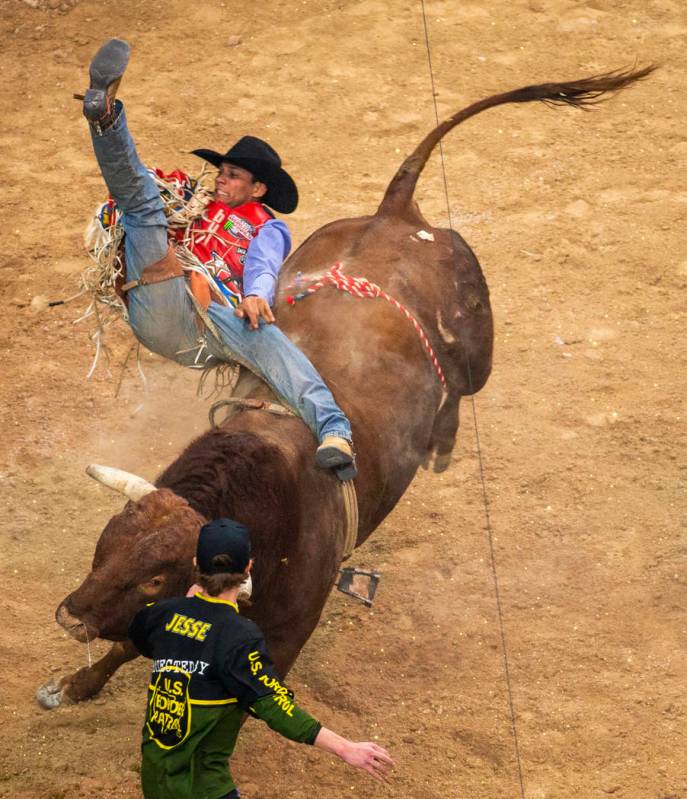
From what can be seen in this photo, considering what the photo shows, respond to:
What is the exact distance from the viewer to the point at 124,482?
3.86 m

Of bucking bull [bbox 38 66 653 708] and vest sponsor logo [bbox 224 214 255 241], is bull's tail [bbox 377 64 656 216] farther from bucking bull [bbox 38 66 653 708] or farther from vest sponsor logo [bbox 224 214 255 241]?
vest sponsor logo [bbox 224 214 255 241]

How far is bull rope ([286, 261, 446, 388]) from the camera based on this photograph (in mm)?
5246

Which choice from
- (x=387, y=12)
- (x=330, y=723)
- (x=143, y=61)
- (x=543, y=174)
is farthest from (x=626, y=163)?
(x=330, y=723)

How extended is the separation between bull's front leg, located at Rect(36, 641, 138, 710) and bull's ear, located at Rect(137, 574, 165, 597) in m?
1.21

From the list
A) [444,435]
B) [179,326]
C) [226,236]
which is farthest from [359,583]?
[226,236]

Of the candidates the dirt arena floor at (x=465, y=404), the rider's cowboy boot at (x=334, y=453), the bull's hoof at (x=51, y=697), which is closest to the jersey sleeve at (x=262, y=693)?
the rider's cowboy boot at (x=334, y=453)

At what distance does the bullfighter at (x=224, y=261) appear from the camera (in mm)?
4152

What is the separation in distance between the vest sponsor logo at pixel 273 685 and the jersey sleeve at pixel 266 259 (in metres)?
1.82

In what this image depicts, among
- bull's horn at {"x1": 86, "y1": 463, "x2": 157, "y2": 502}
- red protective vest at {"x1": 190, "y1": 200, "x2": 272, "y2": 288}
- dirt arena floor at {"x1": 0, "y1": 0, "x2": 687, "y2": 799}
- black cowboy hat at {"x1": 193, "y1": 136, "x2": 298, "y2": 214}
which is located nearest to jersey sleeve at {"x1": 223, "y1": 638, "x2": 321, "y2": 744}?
bull's horn at {"x1": 86, "y1": 463, "x2": 157, "y2": 502}

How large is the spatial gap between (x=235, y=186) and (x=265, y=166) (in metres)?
0.16

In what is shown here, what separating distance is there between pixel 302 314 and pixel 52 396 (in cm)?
224

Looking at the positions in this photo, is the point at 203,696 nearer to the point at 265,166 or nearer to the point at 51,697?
the point at 51,697

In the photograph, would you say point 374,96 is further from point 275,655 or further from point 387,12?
point 275,655

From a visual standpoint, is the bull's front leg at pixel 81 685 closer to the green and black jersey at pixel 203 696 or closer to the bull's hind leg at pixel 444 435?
the green and black jersey at pixel 203 696
